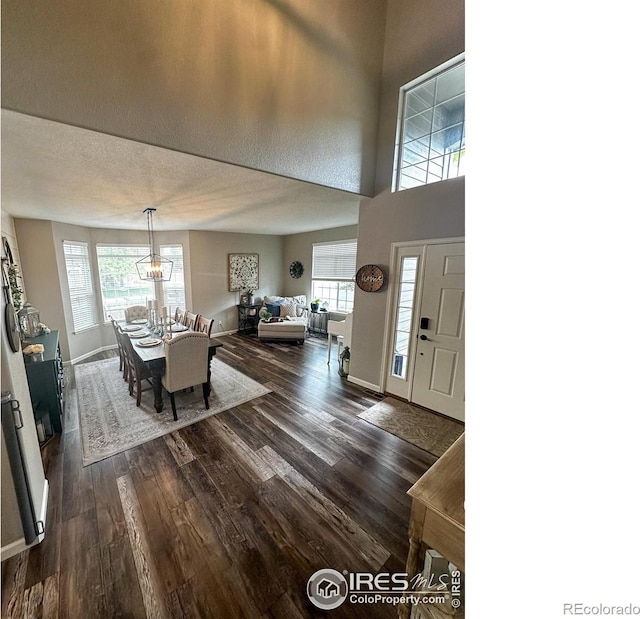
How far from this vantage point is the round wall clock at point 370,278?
3.41m

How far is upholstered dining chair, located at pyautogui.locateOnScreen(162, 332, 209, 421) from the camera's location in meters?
2.74

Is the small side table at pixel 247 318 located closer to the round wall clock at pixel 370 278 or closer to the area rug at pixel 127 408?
the area rug at pixel 127 408

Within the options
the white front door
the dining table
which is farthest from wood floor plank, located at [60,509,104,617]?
the white front door

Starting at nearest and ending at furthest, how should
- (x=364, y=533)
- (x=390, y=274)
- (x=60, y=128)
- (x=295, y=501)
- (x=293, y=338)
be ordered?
(x=60, y=128), (x=364, y=533), (x=295, y=501), (x=390, y=274), (x=293, y=338)

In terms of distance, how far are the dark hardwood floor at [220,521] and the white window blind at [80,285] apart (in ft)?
8.63

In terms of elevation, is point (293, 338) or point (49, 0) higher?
point (49, 0)

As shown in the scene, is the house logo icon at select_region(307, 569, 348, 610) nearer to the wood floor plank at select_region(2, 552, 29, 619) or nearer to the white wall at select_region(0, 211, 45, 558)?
the wood floor plank at select_region(2, 552, 29, 619)

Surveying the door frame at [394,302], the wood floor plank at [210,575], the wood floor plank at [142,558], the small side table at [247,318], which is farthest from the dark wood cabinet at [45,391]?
the small side table at [247,318]

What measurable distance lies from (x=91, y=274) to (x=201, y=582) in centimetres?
563

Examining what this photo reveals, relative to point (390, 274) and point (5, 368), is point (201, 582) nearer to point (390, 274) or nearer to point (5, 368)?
point (5, 368)

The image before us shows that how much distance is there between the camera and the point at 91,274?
5.07 m

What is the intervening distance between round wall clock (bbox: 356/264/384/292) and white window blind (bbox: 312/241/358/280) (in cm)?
202

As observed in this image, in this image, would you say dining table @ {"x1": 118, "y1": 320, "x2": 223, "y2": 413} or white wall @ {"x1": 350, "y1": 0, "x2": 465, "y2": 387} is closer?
white wall @ {"x1": 350, "y1": 0, "x2": 465, "y2": 387}
